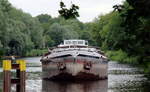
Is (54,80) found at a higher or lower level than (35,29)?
lower

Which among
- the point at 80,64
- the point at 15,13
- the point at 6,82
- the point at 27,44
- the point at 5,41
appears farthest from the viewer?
the point at 15,13

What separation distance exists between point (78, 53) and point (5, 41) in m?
45.5

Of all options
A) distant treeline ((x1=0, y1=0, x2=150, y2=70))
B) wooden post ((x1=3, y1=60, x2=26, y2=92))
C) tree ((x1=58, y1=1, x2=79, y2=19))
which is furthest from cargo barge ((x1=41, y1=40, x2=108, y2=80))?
tree ((x1=58, y1=1, x2=79, y2=19))

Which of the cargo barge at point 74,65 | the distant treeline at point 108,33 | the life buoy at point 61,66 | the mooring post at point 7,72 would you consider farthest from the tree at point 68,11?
the life buoy at point 61,66

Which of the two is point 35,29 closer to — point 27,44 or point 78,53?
point 27,44

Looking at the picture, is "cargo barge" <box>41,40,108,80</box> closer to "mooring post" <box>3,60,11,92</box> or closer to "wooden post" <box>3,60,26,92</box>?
"wooden post" <box>3,60,26,92</box>

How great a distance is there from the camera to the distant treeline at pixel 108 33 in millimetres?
4270

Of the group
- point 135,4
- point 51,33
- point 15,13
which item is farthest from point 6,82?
point 51,33

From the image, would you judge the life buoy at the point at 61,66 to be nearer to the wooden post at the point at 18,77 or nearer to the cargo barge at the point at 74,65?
the cargo barge at the point at 74,65

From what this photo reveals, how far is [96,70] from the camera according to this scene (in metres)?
28.2

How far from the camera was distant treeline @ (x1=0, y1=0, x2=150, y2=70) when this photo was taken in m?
4.27

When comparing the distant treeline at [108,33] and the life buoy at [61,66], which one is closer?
the distant treeline at [108,33]

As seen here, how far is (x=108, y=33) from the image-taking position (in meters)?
72.1

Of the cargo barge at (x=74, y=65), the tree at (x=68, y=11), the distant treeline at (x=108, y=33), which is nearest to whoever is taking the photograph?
the distant treeline at (x=108, y=33)
